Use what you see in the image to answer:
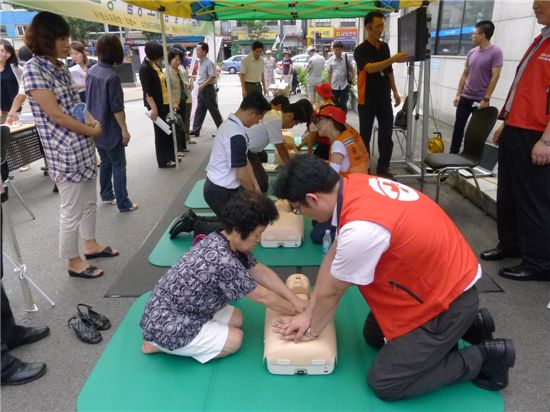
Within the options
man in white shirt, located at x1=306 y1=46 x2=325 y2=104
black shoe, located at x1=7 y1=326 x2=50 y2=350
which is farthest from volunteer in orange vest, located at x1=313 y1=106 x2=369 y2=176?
man in white shirt, located at x1=306 y1=46 x2=325 y2=104

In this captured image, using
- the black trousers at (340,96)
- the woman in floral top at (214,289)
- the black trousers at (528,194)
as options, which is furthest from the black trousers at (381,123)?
the black trousers at (340,96)

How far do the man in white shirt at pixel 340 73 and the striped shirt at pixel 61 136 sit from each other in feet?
20.1

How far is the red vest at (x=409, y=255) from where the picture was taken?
1.44m

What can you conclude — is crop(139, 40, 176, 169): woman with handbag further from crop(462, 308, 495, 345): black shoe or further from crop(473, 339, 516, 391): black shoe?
crop(473, 339, 516, 391): black shoe

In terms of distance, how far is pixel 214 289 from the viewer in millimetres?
1771

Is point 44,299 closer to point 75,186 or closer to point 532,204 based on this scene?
point 75,186

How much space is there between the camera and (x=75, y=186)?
262 cm

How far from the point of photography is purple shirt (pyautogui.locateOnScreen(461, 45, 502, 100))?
452 cm

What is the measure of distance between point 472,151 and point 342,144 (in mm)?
1422

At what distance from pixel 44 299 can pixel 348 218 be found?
2.11 m

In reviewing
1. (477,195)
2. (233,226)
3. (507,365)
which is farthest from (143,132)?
(507,365)

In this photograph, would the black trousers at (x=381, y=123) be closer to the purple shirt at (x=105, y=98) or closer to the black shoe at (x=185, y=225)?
the black shoe at (x=185, y=225)

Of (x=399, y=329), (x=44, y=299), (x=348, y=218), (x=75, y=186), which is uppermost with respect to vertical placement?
(x=348, y=218)

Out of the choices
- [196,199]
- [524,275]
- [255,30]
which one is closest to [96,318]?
[196,199]
